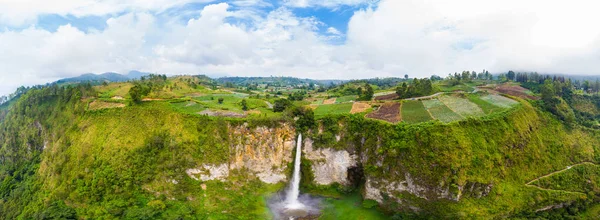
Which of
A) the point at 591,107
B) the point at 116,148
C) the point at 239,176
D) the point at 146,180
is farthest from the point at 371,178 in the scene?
the point at 591,107

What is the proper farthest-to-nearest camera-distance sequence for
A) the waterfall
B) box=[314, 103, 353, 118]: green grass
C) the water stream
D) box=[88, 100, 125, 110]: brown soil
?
box=[88, 100, 125, 110]: brown soil → box=[314, 103, 353, 118]: green grass → the waterfall → the water stream

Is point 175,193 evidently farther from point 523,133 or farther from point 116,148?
point 523,133

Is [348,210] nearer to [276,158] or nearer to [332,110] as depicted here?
[276,158]

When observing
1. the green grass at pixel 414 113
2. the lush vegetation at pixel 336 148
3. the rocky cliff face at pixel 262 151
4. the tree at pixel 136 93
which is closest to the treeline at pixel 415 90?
the green grass at pixel 414 113

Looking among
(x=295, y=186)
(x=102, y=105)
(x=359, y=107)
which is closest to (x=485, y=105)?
(x=359, y=107)

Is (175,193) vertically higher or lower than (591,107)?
lower

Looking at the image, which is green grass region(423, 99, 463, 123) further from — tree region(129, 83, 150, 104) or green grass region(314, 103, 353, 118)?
tree region(129, 83, 150, 104)

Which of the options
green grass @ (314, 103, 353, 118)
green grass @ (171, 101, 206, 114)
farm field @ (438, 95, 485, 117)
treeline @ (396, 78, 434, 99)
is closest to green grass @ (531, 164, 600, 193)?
farm field @ (438, 95, 485, 117)
